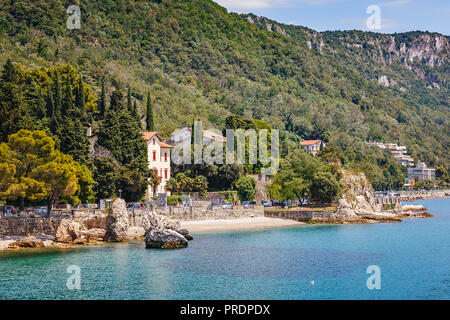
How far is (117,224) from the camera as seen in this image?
5059cm

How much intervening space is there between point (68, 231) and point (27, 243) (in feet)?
12.1

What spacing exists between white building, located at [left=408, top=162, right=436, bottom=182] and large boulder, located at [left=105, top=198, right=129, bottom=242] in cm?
15422

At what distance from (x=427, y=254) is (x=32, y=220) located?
32.5 metres

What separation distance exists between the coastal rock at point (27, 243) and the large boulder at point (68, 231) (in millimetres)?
1886

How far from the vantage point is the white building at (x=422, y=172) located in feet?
619

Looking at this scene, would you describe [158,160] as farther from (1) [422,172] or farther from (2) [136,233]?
(1) [422,172]

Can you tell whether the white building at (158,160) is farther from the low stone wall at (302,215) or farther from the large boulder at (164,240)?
the large boulder at (164,240)

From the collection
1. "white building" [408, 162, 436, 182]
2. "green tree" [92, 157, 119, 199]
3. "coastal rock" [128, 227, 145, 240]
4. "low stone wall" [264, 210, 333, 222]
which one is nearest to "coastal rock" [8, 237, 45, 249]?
"coastal rock" [128, 227, 145, 240]

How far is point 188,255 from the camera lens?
4419cm

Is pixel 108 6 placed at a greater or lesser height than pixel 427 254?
greater

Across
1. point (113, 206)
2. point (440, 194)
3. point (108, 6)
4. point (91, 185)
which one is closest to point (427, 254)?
point (113, 206)

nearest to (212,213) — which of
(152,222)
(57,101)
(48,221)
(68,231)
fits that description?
(152,222)

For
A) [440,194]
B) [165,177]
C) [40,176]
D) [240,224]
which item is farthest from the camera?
[440,194]
